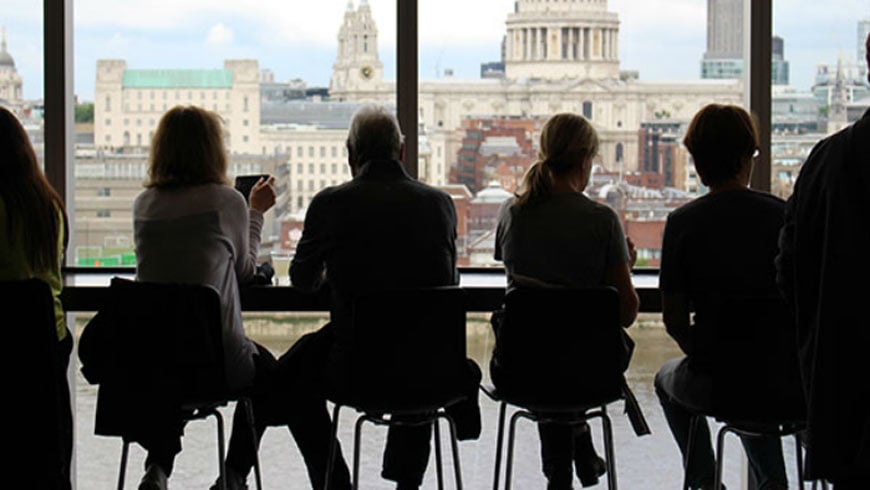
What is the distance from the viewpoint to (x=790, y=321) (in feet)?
8.68

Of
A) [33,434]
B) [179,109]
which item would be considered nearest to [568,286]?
[179,109]

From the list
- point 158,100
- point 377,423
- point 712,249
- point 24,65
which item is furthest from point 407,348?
point 24,65

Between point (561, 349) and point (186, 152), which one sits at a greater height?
point (186, 152)

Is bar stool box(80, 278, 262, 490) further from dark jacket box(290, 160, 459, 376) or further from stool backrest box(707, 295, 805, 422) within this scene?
stool backrest box(707, 295, 805, 422)

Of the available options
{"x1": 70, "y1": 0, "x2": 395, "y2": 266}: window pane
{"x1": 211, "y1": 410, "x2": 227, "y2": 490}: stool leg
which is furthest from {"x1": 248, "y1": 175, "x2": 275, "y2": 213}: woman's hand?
{"x1": 211, "y1": 410, "x2": 227, "y2": 490}: stool leg

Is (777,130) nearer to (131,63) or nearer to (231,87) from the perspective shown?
(231,87)

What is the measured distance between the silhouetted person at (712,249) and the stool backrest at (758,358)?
4 centimetres

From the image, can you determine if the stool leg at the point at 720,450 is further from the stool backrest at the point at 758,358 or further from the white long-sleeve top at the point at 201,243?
the white long-sleeve top at the point at 201,243

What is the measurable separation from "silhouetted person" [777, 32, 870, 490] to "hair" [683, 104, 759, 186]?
745 millimetres

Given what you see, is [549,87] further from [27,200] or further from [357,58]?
[27,200]

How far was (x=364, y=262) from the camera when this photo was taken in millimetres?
2920

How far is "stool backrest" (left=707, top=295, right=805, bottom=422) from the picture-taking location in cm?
264

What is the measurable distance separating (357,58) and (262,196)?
1.01m

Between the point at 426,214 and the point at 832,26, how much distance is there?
7.05 feet
